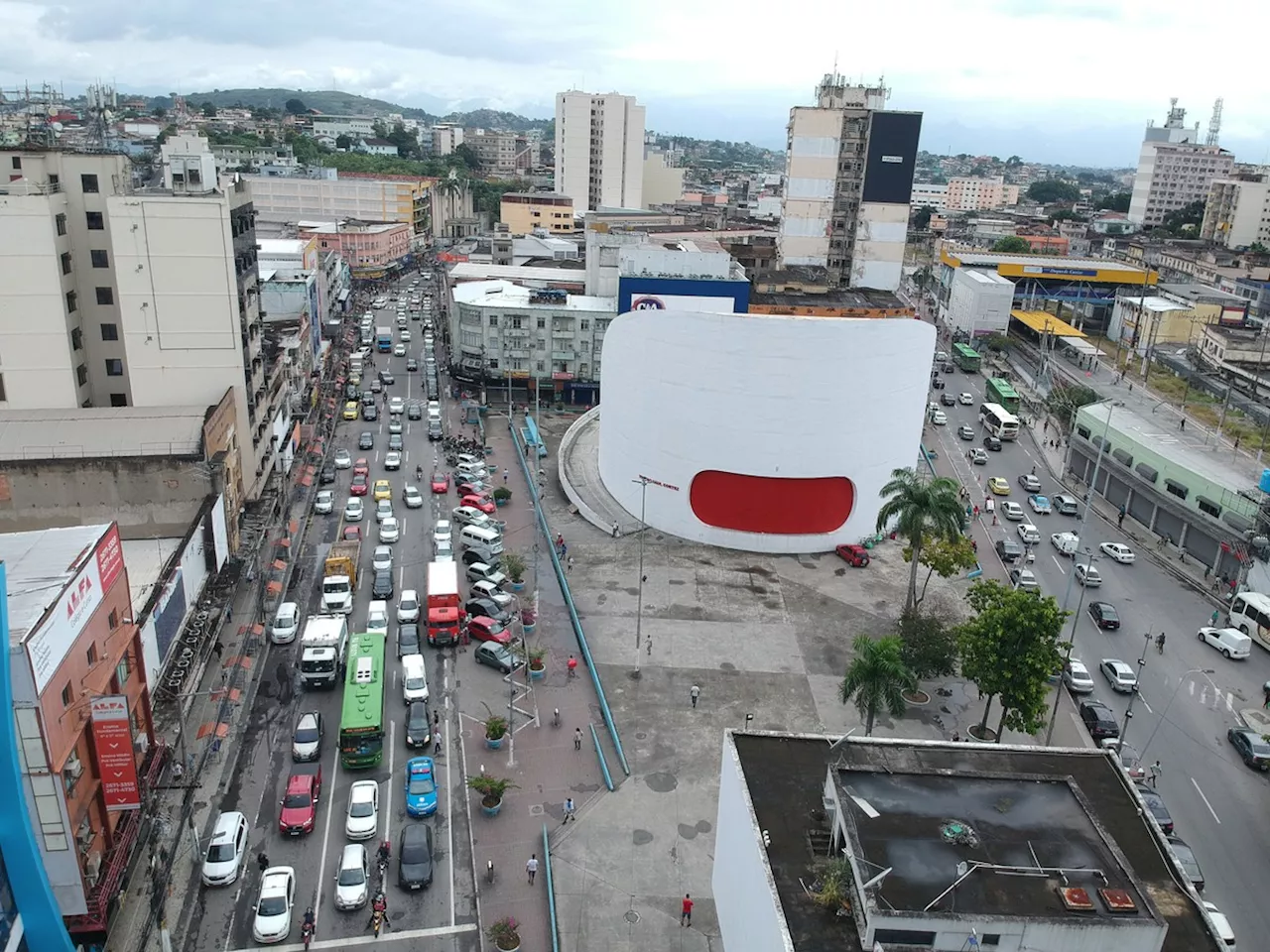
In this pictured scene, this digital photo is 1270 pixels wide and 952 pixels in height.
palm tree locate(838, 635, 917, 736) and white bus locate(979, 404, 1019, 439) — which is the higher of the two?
palm tree locate(838, 635, 917, 736)

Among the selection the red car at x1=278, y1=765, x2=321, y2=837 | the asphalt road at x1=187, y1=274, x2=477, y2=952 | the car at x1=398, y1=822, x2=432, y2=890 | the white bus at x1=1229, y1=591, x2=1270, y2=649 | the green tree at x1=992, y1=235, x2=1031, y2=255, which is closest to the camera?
the asphalt road at x1=187, y1=274, x2=477, y2=952

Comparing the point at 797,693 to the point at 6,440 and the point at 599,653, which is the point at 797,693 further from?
the point at 6,440

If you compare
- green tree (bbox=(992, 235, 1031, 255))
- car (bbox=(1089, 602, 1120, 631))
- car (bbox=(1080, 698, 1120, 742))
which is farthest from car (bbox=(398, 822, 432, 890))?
green tree (bbox=(992, 235, 1031, 255))

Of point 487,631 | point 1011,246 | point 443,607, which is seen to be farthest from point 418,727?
point 1011,246

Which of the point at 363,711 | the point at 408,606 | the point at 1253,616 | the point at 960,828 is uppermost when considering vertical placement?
the point at 960,828

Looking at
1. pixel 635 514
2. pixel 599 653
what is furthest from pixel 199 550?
pixel 635 514

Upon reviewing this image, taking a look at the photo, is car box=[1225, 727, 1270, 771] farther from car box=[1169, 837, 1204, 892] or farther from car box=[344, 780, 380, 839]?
car box=[344, 780, 380, 839]

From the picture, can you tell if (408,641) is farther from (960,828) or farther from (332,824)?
(960,828)
